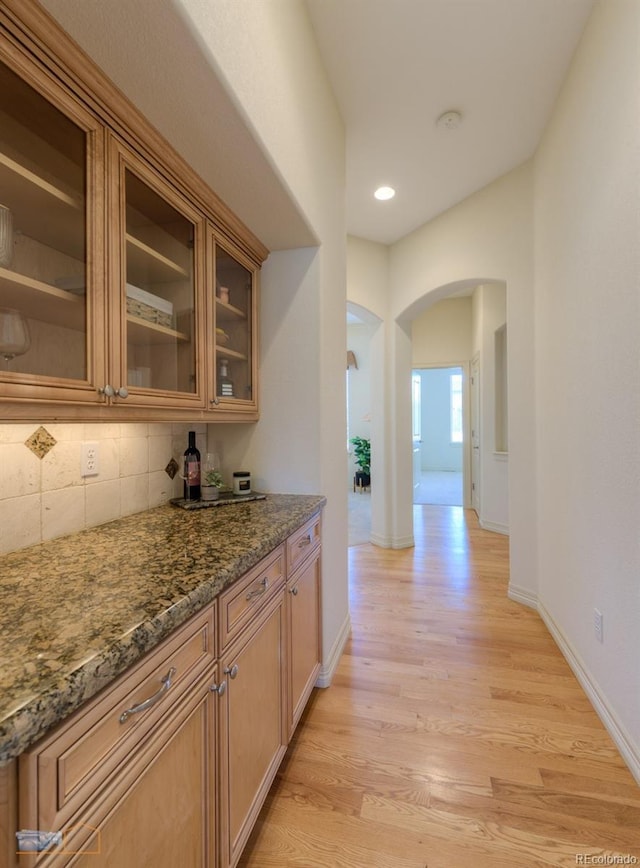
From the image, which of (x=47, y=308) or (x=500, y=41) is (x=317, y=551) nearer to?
(x=47, y=308)

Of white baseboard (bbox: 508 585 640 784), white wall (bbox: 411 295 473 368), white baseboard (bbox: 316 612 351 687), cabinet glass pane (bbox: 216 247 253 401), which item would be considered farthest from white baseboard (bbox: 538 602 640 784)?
white wall (bbox: 411 295 473 368)

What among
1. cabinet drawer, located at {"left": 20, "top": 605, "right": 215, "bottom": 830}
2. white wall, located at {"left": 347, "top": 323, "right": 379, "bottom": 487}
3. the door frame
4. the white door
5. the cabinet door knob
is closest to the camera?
cabinet drawer, located at {"left": 20, "top": 605, "right": 215, "bottom": 830}

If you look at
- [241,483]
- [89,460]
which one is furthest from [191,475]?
[89,460]

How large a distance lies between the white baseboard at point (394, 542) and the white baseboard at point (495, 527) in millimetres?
1116

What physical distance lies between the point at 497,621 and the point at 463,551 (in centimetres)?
145

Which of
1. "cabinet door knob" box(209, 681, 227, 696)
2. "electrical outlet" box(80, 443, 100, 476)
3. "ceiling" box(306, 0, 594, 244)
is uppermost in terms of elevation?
"ceiling" box(306, 0, 594, 244)

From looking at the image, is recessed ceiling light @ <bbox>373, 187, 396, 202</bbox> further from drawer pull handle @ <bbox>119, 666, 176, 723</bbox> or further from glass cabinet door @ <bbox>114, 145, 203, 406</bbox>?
drawer pull handle @ <bbox>119, 666, 176, 723</bbox>

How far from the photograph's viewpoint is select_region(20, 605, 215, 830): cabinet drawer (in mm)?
563

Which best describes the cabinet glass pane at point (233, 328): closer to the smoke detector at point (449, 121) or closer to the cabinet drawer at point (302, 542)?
the cabinet drawer at point (302, 542)

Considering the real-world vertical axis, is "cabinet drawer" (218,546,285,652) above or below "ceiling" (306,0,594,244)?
below

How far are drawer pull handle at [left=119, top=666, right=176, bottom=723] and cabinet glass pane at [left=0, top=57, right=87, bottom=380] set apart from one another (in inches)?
28.3

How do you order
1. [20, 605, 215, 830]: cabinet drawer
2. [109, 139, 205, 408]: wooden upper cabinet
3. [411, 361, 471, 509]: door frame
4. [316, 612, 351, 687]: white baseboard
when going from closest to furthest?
[20, 605, 215, 830]: cabinet drawer < [109, 139, 205, 408]: wooden upper cabinet < [316, 612, 351, 687]: white baseboard < [411, 361, 471, 509]: door frame

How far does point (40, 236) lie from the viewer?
97 centimetres

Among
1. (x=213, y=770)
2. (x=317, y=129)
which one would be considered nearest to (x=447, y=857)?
(x=213, y=770)
